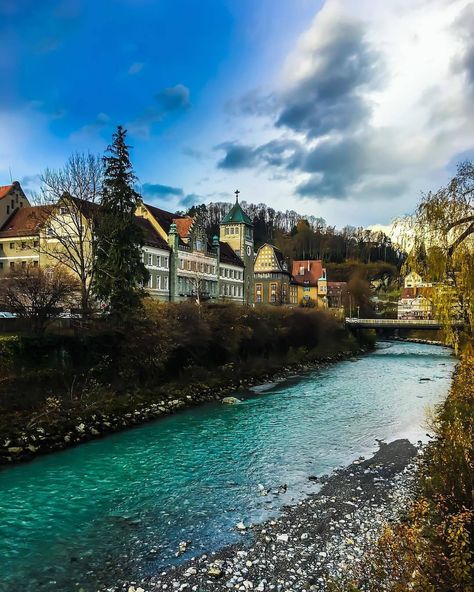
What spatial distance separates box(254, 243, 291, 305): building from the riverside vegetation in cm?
4744

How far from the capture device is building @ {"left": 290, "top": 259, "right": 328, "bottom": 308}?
100 m

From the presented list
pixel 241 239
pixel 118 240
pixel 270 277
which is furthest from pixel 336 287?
pixel 118 240

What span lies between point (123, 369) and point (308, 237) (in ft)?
367

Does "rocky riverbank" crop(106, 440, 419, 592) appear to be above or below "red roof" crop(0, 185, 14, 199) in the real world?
below

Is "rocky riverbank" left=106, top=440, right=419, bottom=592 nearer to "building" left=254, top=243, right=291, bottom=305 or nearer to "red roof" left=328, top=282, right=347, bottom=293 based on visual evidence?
"building" left=254, top=243, right=291, bottom=305

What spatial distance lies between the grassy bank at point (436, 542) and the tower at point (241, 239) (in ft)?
183

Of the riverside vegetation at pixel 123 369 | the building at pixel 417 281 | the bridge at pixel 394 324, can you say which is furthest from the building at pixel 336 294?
the building at pixel 417 281

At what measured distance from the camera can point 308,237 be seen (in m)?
132

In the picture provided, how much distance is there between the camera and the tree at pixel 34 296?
2184cm

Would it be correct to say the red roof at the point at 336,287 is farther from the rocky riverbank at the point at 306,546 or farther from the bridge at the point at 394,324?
the rocky riverbank at the point at 306,546

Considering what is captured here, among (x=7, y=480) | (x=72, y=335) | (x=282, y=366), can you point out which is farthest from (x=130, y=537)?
(x=282, y=366)

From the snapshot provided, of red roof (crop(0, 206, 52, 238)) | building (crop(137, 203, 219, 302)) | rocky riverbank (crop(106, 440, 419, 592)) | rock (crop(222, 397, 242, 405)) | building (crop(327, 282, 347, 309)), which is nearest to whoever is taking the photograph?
rocky riverbank (crop(106, 440, 419, 592))

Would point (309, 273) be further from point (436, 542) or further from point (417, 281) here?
point (436, 542)

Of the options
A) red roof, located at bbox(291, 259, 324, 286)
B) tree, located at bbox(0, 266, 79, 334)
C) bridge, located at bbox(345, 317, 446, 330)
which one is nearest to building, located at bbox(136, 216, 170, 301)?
tree, located at bbox(0, 266, 79, 334)
